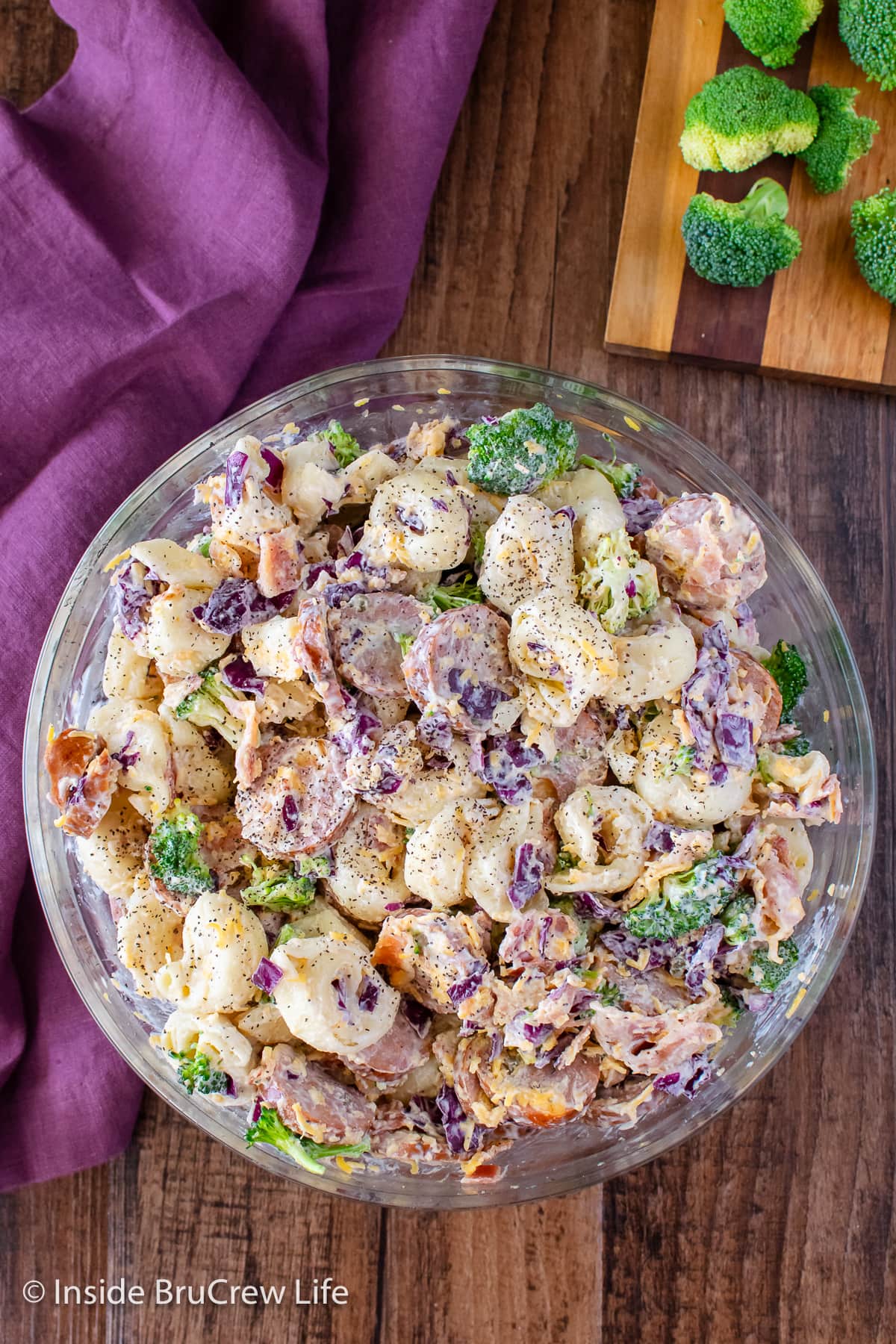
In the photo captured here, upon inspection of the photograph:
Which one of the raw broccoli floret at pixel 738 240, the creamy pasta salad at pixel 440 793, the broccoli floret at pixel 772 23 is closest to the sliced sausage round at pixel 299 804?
the creamy pasta salad at pixel 440 793

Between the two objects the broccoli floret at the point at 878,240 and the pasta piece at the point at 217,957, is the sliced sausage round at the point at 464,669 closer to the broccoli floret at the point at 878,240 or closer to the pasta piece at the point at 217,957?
the pasta piece at the point at 217,957

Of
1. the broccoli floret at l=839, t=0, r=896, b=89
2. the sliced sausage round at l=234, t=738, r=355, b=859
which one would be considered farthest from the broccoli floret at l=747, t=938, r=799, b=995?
the broccoli floret at l=839, t=0, r=896, b=89

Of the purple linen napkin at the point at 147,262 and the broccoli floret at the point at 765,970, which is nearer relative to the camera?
the broccoli floret at the point at 765,970

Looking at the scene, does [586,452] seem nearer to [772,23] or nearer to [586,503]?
[586,503]

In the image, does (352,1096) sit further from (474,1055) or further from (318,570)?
(318,570)

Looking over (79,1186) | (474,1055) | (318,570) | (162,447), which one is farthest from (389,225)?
(79,1186)
